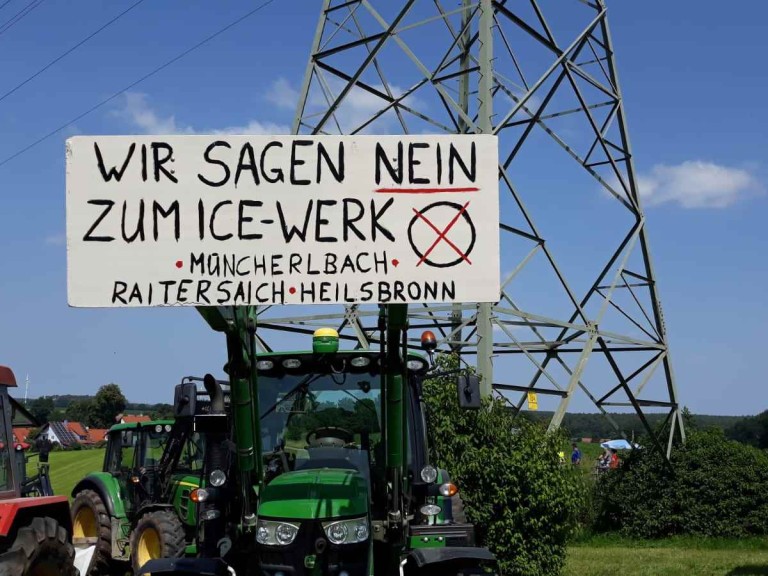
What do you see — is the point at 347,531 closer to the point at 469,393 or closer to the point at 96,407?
the point at 469,393

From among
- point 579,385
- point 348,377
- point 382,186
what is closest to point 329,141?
point 382,186

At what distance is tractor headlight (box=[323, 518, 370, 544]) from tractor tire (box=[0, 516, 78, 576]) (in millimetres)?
2460

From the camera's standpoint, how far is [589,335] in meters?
15.9

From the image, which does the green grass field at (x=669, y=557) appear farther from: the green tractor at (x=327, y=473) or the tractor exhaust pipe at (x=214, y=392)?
the tractor exhaust pipe at (x=214, y=392)

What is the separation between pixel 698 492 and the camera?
61.7ft

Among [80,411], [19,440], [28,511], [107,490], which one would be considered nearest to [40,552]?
[28,511]

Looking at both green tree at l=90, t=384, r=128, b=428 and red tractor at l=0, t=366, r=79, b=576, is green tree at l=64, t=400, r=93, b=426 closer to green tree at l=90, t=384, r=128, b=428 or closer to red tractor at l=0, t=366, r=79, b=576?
green tree at l=90, t=384, r=128, b=428

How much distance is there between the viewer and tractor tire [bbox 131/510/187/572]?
12.4m

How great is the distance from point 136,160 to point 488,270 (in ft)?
6.74

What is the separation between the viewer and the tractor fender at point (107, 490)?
14.5 metres

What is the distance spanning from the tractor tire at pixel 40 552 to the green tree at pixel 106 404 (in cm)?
7332

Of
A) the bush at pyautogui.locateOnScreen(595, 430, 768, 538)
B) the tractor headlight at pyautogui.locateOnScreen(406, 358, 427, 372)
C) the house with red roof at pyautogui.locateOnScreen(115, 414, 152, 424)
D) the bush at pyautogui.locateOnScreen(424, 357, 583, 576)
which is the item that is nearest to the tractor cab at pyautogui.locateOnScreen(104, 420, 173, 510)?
the house with red roof at pyautogui.locateOnScreen(115, 414, 152, 424)

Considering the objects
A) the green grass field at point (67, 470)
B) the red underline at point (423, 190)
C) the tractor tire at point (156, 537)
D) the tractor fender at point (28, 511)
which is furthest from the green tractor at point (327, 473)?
the green grass field at point (67, 470)

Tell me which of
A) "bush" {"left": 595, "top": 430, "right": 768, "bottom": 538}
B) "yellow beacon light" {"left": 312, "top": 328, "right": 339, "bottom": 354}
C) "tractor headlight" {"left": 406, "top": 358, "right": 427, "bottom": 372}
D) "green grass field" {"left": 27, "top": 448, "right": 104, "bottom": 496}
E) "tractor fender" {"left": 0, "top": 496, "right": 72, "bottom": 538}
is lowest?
"green grass field" {"left": 27, "top": 448, "right": 104, "bottom": 496}
